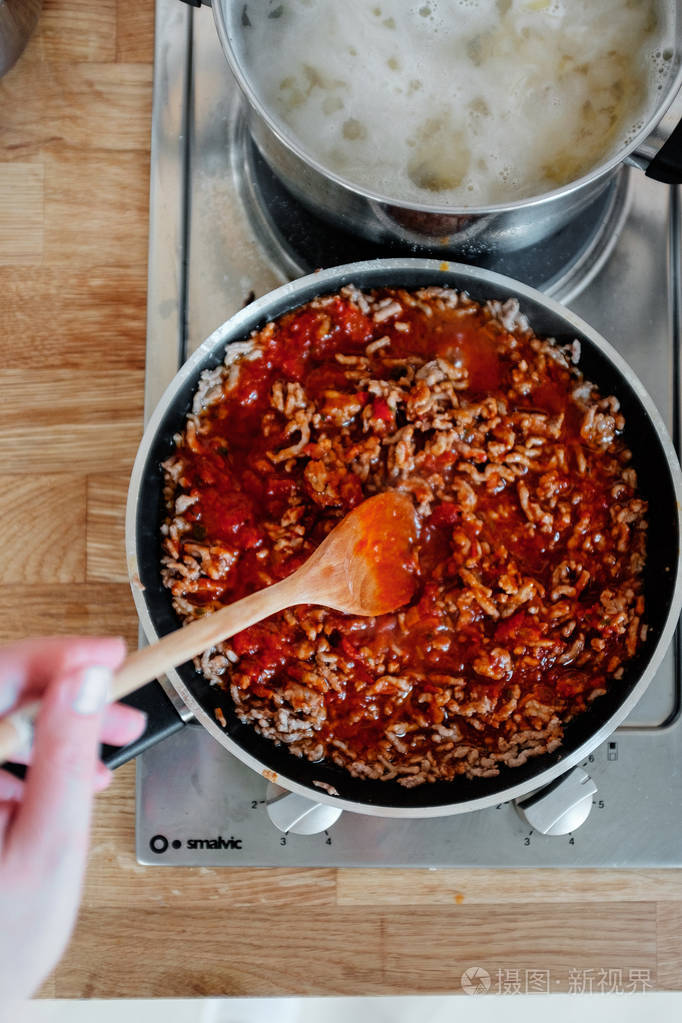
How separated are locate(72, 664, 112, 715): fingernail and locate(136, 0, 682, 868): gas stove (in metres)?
0.67

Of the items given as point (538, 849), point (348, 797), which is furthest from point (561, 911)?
point (348, 797)

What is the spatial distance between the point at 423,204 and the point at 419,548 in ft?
1.83

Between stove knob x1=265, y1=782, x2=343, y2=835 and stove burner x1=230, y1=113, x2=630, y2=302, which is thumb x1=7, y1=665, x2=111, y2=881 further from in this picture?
stove burner x1=230, y1=113, x2=630, y2=302

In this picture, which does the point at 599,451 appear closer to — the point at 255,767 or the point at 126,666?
the point at 255,767

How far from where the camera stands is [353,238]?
1691 millimetres

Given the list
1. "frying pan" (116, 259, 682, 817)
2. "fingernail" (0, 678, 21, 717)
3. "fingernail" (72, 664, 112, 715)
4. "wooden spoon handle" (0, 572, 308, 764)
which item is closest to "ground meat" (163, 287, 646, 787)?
"frying pan" (116, 259, 682, 817)

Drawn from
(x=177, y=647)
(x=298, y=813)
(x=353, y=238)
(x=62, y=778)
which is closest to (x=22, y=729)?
(x=62, y=778)

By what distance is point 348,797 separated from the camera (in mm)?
1454

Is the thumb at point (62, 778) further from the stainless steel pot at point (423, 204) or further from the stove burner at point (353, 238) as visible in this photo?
the stove burner at point (353, 238)

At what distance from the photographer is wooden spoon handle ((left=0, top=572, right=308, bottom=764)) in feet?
3.21

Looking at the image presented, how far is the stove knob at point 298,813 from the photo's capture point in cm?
153

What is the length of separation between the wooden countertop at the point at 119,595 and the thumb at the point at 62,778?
76 cm

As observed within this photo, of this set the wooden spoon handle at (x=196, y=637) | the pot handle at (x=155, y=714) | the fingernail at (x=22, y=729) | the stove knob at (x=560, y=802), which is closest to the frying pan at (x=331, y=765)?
the pot handle at (x=155, y=714)

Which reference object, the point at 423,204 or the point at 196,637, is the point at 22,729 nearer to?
the point at 196,637
